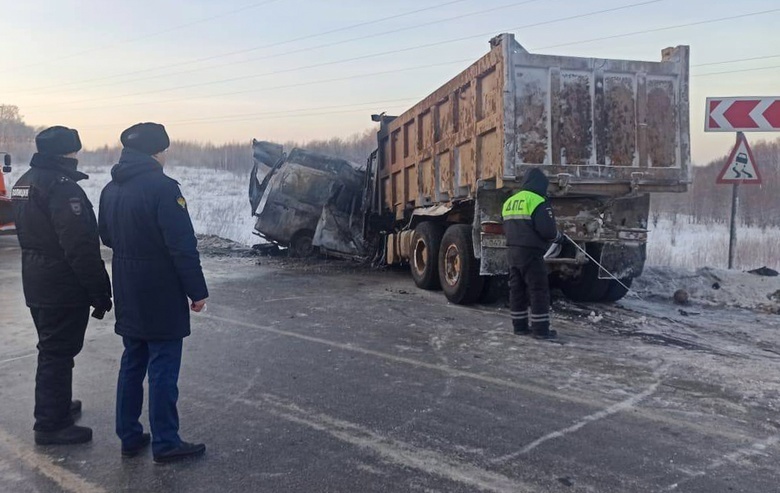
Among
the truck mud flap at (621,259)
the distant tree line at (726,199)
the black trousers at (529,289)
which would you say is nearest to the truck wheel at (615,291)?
the truck mud flap at (621,259)

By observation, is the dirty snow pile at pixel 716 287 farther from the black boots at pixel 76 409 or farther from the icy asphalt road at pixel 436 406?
the black boots at pixel 76 409

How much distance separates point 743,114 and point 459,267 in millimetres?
4256

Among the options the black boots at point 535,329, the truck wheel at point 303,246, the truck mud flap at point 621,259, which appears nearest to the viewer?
the black boots at point 535,329

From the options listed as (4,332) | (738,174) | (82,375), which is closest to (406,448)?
(82,375)

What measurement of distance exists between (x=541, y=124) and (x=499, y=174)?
71 centimetres

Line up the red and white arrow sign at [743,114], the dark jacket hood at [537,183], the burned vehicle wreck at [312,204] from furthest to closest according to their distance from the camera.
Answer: the burned vehicle wreck at [312,204] < the red and white arrow sign at [743,114] < the dark jacket hood at [537,183]

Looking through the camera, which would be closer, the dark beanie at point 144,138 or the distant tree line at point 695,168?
the dark beanie at point 144,138

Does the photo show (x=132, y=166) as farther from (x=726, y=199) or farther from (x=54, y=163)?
(x=726, y=199)

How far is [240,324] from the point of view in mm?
6531

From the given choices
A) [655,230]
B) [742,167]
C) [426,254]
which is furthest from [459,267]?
[655,230]

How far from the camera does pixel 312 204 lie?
12.8m

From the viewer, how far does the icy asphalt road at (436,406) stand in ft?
9.80

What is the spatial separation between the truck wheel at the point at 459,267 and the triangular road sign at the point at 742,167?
351 cm

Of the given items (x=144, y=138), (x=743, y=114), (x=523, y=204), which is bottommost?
(x=523, y=204)
